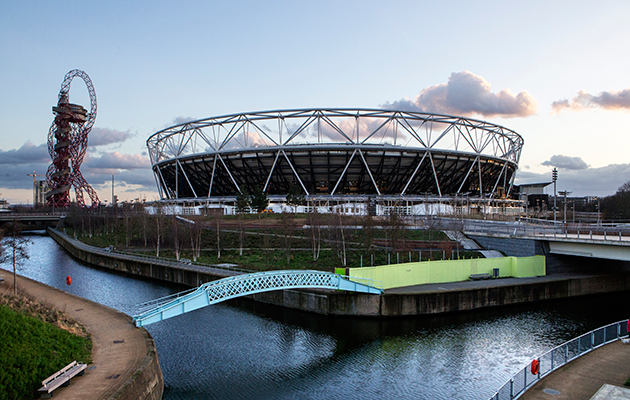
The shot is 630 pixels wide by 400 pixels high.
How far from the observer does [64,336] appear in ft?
42.1

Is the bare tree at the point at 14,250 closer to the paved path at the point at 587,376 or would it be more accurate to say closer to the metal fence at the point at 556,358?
the metal fence at the point at 556,358

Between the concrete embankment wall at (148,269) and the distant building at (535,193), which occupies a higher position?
the distant building at (535,193)

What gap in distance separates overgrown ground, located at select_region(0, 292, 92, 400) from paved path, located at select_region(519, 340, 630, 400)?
1220cm

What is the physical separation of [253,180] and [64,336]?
52.8 metres

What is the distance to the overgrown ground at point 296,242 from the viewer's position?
100 ft

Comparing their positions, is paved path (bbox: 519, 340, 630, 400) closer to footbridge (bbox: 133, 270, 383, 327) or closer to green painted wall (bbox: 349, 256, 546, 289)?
footbridge (bbox: 133, 270, 383, 327)

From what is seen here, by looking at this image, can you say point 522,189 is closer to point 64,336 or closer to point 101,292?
point 101,292

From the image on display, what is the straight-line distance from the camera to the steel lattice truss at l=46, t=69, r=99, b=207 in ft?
310

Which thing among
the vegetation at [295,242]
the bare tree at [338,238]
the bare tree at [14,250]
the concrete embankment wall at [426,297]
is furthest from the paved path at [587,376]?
the bare tree at [14,250]

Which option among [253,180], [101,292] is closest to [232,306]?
[101,292]

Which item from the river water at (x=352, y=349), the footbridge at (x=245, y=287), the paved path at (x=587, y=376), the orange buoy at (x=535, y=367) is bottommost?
the river water at (x=352, y=349)

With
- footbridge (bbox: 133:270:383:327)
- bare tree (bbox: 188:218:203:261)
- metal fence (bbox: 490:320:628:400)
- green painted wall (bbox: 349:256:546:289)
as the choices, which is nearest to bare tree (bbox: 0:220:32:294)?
footbridge (bbox: 133:270:383:327)

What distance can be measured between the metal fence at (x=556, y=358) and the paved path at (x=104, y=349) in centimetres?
969

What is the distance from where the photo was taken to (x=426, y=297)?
2212cm
